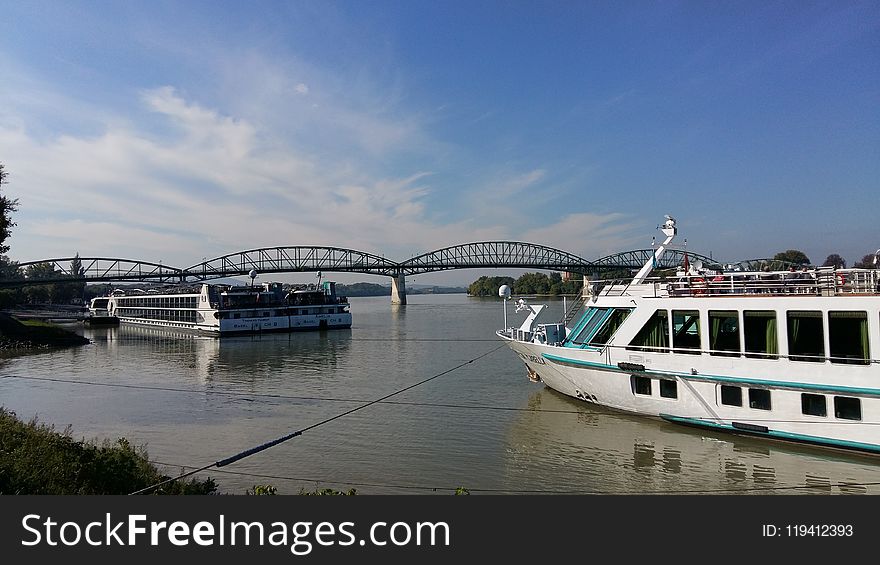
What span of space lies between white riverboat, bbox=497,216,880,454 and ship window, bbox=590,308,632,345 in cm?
4

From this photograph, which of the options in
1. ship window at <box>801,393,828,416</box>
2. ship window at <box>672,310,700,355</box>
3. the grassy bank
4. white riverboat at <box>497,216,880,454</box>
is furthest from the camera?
ship window at <box>672,310,700,355</box>

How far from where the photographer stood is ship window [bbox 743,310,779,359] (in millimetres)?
15188

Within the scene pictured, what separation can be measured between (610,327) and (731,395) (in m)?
4.58

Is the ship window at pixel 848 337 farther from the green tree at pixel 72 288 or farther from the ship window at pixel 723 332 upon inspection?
the green tree at pixel 72 288

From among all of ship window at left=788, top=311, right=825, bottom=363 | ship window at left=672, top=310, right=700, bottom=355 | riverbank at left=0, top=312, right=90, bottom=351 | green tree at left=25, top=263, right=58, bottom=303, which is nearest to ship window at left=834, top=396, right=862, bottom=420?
ship window at left=788, top=311, right=825, bottom=363

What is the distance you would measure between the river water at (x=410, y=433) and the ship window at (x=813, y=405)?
1.09 metres

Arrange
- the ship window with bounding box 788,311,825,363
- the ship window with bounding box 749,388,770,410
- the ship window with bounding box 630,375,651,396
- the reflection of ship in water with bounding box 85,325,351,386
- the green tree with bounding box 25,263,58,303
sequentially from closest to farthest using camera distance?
the ship window with bounding box 788,311,825,363 → the ship window with bounding box 749,388,770,410 → the ship window with bounding box 630,375,651,396 → the reflection of ship in water with bounding box 85,325,351,386 → the green tree with bounding box 25,263,58,303

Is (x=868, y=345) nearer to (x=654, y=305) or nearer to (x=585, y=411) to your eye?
(x=654, y=305)

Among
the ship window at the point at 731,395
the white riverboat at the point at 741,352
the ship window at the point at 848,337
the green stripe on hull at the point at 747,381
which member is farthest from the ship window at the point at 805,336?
the ship window at the point at 731,395

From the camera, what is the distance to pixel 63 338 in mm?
56094

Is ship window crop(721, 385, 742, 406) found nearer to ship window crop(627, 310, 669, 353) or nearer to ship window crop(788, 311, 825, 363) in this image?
ship window crop(788, 311, 825, 363)

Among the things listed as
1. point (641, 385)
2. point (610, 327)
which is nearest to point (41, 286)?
point (610, 327)
